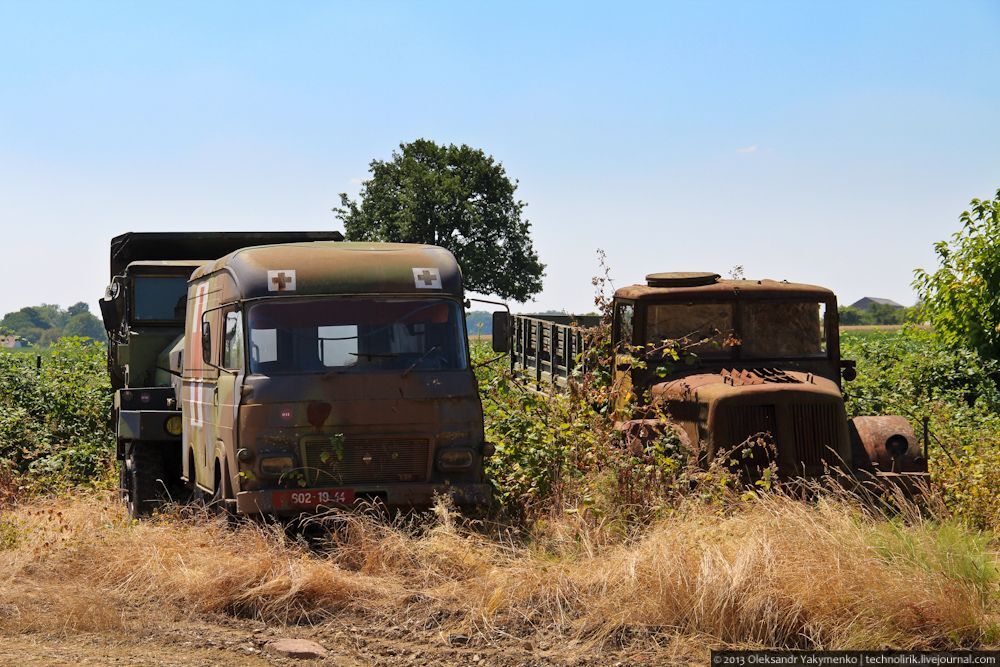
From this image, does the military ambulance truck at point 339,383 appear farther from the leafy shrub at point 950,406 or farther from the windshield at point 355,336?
the leafy shrub at point 950,406

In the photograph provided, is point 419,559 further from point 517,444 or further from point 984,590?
point 984,590

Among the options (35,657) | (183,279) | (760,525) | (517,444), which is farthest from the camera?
(183,279)

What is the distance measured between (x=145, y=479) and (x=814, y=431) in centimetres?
672

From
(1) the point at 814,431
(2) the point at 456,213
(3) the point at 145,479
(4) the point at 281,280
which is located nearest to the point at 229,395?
(4) the point at 281,280

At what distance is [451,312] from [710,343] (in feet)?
9.91

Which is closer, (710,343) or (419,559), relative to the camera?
(419,559)

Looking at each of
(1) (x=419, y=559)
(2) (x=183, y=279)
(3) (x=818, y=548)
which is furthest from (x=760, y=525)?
(2) (x=183, y=279)

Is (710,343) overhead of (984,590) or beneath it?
overhead

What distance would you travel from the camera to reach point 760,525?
27.4ft

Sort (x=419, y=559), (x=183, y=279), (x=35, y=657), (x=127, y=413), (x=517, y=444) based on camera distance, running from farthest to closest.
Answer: (x=183, y=279), (x=127, y=413), (x=517, y=444), (x=419, y=559), (x=35, y=657)

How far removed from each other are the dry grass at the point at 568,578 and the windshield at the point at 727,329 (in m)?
2.55

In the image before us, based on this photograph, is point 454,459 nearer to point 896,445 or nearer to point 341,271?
point 341,271

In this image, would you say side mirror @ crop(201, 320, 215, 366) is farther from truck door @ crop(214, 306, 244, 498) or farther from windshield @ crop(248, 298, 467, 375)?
windshield @ crop(248, 298, 467, 375)

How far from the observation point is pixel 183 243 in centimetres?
1492
